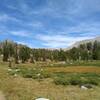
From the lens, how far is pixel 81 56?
197500 millimetres

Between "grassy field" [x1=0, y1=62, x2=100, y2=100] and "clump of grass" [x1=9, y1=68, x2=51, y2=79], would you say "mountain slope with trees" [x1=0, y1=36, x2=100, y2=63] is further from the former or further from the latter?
"grassy field" [x1=0, y1=62, x2=100, y2=100]

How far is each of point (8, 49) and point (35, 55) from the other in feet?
84.4

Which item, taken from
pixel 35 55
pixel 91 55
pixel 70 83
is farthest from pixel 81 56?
pixel 70 83

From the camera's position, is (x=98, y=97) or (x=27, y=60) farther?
(x=27, y=60)

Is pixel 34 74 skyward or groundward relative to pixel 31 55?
groundward

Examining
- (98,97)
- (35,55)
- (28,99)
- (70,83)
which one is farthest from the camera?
(35,55)

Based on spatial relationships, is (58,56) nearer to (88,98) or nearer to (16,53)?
(16,53)

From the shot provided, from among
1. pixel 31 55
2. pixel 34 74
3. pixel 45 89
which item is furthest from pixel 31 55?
pixel 45 89

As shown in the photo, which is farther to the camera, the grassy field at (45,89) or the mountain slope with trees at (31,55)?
the mountain slope with trees at (31,55)

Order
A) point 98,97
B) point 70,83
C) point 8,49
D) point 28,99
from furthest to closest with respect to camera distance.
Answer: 1. point 8,49
2. point 70,83
3. point 98,97
4. point 28,99

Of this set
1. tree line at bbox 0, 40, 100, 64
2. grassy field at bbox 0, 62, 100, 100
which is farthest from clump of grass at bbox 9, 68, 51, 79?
tree line at bbox 0, 40, 100, 64

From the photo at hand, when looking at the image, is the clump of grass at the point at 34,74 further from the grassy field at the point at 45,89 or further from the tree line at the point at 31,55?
the tree line at the point at 31,55

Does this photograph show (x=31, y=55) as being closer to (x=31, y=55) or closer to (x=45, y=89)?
(x=31, y=55)

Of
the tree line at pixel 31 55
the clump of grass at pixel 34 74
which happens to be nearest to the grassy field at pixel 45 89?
the clump of grass at pixel 34 74
